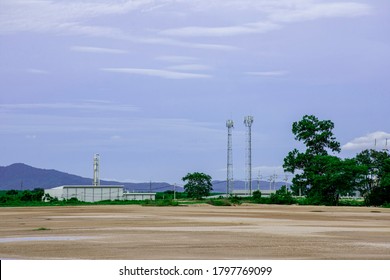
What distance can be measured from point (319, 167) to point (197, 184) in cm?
3424

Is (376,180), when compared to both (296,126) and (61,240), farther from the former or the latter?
(61,240)

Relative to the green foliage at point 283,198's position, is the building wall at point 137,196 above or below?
above

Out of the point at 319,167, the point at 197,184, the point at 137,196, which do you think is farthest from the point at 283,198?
the point at 137,196

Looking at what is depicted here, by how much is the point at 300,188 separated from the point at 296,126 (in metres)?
7.29

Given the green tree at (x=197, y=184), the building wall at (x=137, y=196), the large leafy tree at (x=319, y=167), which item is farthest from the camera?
the building wall at (x=137, y=196)

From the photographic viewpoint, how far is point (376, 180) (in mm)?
71562

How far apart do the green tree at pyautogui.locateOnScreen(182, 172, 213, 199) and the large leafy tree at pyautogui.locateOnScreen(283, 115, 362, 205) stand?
27689mm

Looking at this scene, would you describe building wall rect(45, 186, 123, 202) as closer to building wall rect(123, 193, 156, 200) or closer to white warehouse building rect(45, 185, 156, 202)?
white warehouse building rect(45, 185, 156, 202)

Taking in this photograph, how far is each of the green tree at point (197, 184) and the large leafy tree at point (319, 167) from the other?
90.8 ft

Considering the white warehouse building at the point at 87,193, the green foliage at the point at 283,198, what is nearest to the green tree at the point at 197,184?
the white warehouse building at the point at 87,193

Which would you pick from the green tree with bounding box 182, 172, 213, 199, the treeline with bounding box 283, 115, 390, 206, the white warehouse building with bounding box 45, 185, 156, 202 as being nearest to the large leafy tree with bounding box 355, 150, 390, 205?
the treeline with bounding box 283, 115, 390, 206

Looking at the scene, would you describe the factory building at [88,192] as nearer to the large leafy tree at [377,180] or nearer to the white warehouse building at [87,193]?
the white warehouse building at [87,193]

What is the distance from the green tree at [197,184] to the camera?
4126 inches
